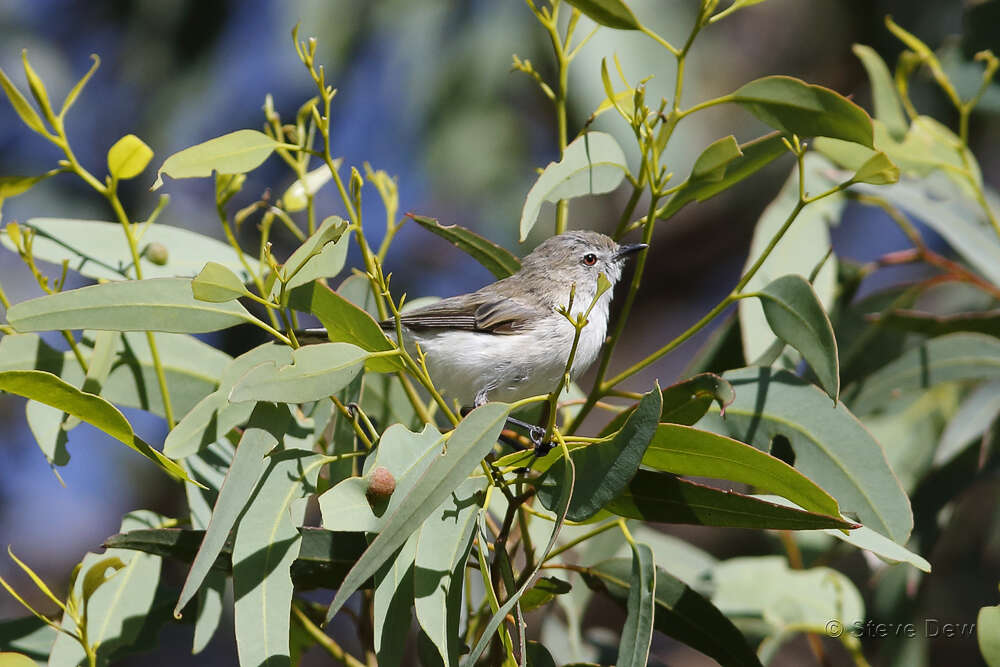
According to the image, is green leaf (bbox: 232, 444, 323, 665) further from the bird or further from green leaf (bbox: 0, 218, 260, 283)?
the bird

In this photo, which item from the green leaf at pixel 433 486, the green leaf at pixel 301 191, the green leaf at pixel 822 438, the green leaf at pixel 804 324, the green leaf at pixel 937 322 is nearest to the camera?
the green leaf at pixel 433 486

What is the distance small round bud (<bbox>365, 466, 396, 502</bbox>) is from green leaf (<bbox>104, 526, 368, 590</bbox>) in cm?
19

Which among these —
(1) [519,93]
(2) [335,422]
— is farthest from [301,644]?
(1) [519,93]

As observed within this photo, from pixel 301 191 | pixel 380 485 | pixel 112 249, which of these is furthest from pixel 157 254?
pixel 380 485

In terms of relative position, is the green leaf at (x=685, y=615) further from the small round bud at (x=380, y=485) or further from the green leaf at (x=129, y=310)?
the green leaf at (x=129, y=310)

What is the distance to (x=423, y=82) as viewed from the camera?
4.58 meters

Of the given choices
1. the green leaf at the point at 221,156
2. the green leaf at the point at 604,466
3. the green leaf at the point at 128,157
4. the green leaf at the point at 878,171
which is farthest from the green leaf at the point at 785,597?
the green leaf at the point at 128,157

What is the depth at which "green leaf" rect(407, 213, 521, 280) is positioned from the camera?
74.0 inches

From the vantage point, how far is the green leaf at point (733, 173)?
1.68 meters

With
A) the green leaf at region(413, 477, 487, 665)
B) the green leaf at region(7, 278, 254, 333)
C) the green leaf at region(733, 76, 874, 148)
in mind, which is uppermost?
the green leaf at region(733, 76, 874, 148)

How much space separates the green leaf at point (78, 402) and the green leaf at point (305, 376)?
0.72ft

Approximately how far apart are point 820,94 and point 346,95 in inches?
149

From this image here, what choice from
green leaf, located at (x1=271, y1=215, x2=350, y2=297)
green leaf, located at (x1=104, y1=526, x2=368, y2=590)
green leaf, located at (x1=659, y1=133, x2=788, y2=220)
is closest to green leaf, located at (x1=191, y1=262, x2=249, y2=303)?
green leaf, located at (x1=271, y1=215, x2=350, y2=297)

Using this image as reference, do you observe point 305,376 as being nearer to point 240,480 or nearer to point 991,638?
point 240,480
